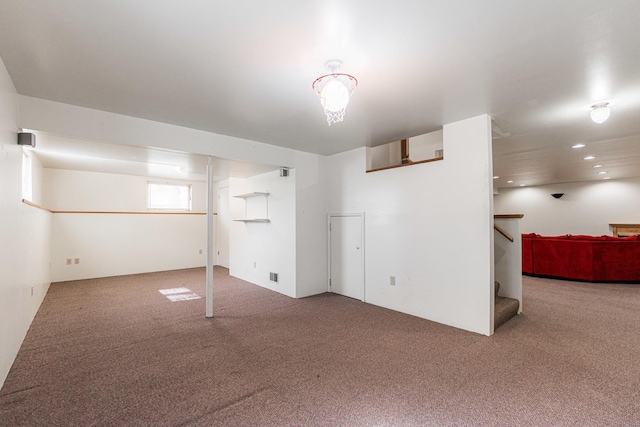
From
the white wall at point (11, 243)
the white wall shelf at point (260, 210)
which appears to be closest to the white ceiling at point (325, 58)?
the white wall at point (11, 243)

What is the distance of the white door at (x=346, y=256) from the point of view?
4.87 meters

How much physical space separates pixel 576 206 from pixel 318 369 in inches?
450

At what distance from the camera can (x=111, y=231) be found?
681 cm

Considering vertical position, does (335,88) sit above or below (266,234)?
above

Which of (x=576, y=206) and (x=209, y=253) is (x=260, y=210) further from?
(x=576, y=206)

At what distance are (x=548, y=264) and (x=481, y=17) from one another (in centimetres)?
648

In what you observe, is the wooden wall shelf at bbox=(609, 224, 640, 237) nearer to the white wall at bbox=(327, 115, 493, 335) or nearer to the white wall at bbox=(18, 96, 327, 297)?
the white wall at bbox=(327, 115, 493, 335)

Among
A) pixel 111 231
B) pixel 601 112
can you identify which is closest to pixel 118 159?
pixel 111 231

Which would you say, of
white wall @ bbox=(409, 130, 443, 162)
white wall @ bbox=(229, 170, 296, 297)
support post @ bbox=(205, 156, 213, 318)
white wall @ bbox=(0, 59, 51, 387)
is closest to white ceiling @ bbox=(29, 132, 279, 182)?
white wall @ bbox=(229, 170, 296, 297)

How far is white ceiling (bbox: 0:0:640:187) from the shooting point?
1708 millimetres

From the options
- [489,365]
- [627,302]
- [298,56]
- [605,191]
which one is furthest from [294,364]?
[605,191]

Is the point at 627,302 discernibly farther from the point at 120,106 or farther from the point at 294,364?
the point at 120,106

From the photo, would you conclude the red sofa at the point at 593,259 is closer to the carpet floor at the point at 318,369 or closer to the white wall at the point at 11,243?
the carpet floor at the point at 318,369

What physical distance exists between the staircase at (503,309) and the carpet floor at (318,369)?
96 mm
